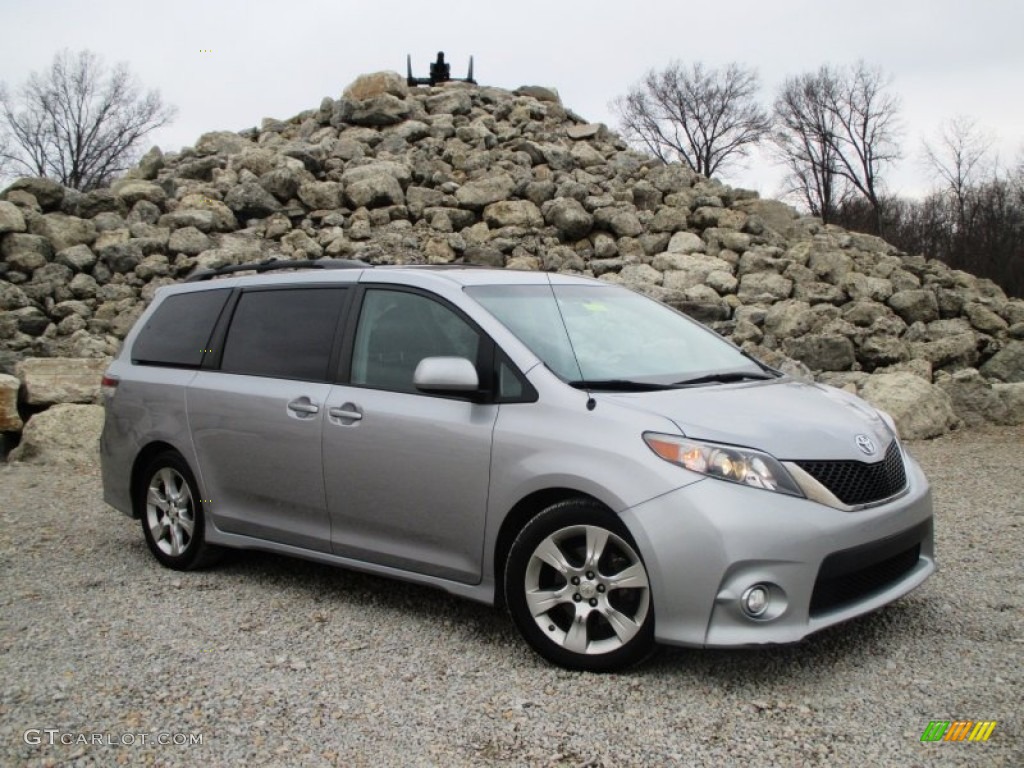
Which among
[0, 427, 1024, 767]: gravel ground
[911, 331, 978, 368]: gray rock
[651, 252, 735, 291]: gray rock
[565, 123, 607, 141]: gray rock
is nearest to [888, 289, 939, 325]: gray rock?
[911, 331, 978, 368]: gray rock

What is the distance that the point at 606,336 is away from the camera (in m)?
4.78

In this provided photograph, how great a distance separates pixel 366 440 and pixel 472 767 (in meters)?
1.86

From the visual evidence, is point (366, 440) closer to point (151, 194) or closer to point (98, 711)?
point (98, 711)

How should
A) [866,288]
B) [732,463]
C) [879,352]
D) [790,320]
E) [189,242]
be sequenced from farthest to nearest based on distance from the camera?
[189,242], [866,288], [790,320], [879,352], [732,463]

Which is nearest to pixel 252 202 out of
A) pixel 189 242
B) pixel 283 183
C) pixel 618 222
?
pixel 283 183

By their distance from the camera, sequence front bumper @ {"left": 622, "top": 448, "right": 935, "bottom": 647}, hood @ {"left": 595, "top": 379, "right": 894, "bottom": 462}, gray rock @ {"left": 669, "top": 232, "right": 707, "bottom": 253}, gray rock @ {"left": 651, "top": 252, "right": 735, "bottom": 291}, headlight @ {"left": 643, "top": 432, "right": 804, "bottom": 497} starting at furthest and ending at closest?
gray rock @ {"left": 669, "top": 232, "right": 707, "bottom": 253}, gray rock @ {"left": 651, "top": 252, "right": 735, "bottom": 291}, hood @ {"left": 595, "top": 379, "right": 894, "bottom": 462}, headlight @ {"left": 643, "top": 432, "right": 804, "bottom": 497}, front bumper @ {"left": 622, "top": 448, "right": 935, "bottom": 647}

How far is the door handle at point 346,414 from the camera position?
4.80 meters

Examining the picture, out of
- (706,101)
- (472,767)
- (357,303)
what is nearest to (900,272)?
(357,303)

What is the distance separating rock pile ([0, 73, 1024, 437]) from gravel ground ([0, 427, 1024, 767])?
309 inches

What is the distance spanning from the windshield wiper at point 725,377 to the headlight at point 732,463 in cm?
62

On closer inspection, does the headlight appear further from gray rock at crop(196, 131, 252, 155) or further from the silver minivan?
gray rock at crop(196, 131, 252, 155)

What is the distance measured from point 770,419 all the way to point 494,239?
1213 cm

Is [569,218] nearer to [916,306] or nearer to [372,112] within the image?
[916,306]

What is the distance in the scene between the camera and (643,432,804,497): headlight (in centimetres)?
382
